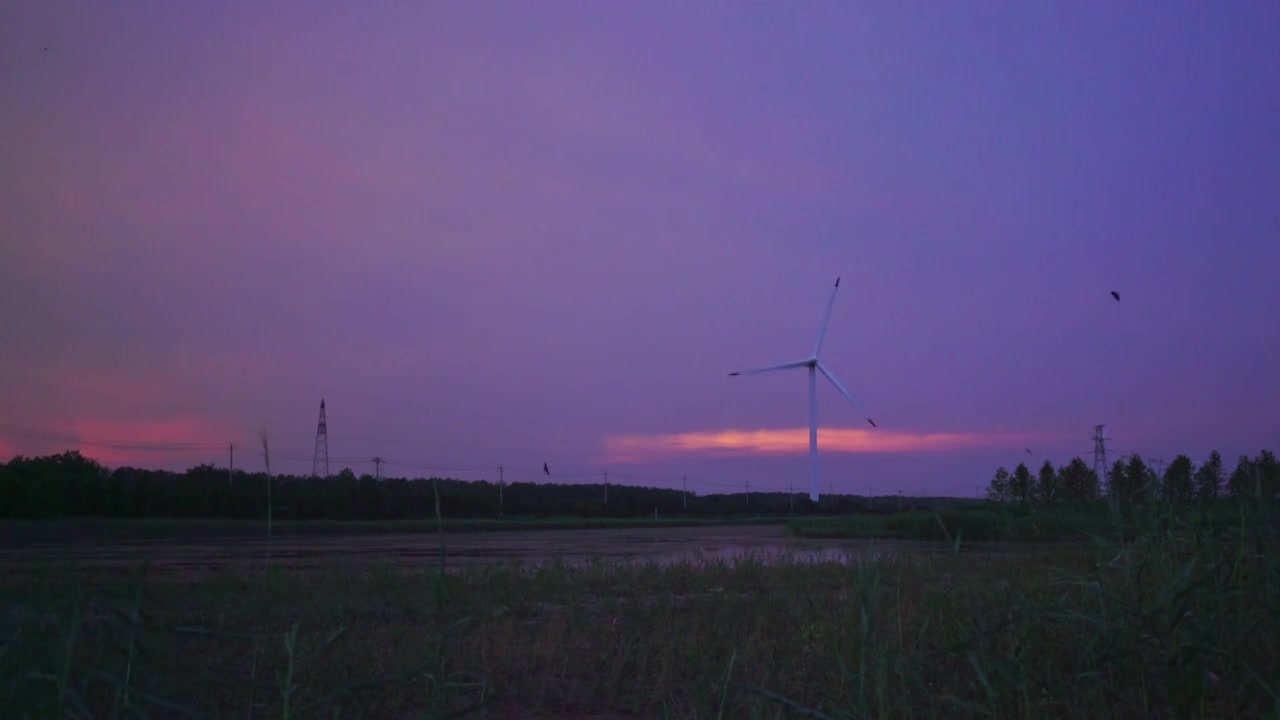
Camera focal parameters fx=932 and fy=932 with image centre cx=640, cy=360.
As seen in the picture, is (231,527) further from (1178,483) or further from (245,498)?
(1178,483)

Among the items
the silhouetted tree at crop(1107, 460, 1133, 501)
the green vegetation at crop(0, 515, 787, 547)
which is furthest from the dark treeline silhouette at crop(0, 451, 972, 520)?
the silhouetted tree at crop(1107, 460, 1133, 501)

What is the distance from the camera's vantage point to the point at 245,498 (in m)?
37.2

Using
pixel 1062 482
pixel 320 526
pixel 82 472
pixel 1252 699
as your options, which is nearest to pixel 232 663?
pixel 1252 699

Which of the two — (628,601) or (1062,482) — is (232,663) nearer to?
(628,601)

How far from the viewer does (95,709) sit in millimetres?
4637

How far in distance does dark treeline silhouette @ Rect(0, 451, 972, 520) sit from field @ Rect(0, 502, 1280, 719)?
15384 millimetres

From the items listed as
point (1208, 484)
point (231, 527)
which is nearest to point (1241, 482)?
point (1208, 484)

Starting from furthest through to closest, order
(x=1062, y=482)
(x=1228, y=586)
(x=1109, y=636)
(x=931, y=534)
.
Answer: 1. (x=931, y=534)
2. (x=1062, y=482)
3. (x=1228, y=586)
4. (x=1109, y=636)

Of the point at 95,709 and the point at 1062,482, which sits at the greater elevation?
the point at 1062,482

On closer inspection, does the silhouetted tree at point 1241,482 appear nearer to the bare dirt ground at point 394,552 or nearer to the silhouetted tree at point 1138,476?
the silhouetted tree at point 1138,476

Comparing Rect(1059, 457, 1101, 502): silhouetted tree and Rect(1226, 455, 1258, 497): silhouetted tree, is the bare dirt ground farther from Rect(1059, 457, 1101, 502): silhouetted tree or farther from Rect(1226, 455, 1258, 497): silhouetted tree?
Rect(1226, 455, 1258, 497): silhouetted tree

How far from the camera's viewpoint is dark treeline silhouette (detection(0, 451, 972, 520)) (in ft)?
106

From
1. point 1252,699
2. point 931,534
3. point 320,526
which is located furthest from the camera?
point 320,526

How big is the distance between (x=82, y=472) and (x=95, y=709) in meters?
36.0
